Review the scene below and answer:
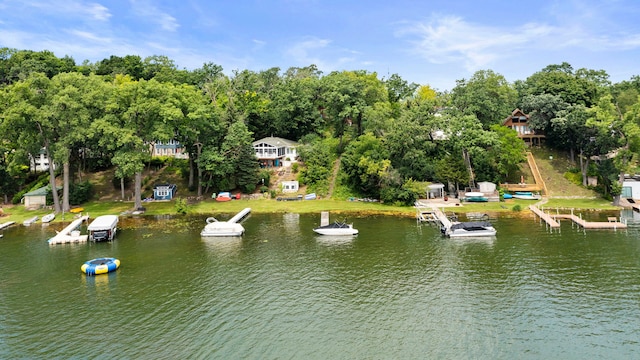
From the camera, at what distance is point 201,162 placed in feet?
232

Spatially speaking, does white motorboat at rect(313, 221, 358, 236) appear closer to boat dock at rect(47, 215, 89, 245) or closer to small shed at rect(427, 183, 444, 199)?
small shed at rect(427, 183, 444, 199)

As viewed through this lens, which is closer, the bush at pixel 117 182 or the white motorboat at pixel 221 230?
the white motorboat at pixel 221 230

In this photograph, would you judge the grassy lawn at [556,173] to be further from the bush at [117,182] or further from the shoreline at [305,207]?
the bush at [117,182]

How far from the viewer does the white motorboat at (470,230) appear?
48.1m

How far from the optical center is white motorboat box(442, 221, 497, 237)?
1892 inches

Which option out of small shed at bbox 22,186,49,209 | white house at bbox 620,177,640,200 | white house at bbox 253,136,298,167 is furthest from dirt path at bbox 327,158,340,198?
small shed at bbox 22,186,49,209

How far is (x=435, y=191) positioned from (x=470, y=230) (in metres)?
21.4

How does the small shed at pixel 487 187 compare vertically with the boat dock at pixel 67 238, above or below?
above

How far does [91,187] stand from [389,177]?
48086 mm

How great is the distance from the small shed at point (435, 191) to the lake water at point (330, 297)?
20.3 m

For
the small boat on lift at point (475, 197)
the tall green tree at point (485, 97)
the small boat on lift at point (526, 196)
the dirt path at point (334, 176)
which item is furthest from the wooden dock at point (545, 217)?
the dirt path at point (334, 176)

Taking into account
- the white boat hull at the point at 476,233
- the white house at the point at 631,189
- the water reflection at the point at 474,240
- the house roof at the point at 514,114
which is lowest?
the water reflection at the point at 474,240

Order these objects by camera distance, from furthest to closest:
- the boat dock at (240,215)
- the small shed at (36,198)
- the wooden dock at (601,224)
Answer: the small shed at (36,198) < the boat dock at (240,215) < the wooden dock at (601,224)

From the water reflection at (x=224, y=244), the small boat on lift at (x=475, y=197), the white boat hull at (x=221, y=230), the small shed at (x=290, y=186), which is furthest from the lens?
the small shed at (x=290, y=186)
